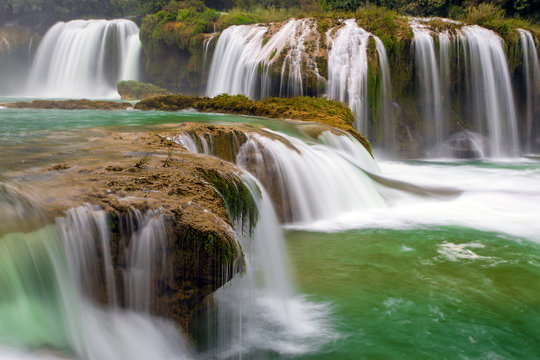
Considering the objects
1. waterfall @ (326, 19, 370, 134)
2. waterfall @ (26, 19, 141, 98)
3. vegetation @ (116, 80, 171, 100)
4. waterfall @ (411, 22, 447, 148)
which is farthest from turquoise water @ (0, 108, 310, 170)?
waterfall @ (26, 19, 141, 98)

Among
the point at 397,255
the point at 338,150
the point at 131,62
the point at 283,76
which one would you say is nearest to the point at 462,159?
the point at 283,76

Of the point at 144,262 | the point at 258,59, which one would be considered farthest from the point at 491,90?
the point at 144,262

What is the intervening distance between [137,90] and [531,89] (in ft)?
59.0

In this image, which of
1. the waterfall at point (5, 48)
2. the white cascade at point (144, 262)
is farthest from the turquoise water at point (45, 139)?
the waterfall at point (5, 48)

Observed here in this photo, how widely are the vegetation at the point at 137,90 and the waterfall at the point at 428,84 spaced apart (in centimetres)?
1232

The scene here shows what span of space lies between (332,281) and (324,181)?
285cm

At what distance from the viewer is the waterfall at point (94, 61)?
26594 millimetres

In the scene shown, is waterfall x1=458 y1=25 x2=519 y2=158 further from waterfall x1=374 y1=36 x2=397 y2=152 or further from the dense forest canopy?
the dense forest canopy

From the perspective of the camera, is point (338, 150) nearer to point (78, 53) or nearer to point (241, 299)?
point (241, 299)

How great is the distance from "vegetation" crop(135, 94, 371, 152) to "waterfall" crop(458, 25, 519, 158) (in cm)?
667

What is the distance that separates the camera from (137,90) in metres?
22.1

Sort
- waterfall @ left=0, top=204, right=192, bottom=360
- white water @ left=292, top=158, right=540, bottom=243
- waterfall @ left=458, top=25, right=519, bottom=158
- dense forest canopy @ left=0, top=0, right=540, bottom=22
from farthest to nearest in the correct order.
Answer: dense forest canopy @ left=0, top=0, right=540, bottom=22 < waterfall @ left=458, top=25, right=519, bottom=158 < white water @ left=292, top=158, right=540, bottom=243 < waterfall @ left=0, top=204, right=192, bottom=360

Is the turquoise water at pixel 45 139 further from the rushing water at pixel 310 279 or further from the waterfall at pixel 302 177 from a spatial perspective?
the waterfall at pixel 302 177

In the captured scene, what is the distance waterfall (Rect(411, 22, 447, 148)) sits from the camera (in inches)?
620
